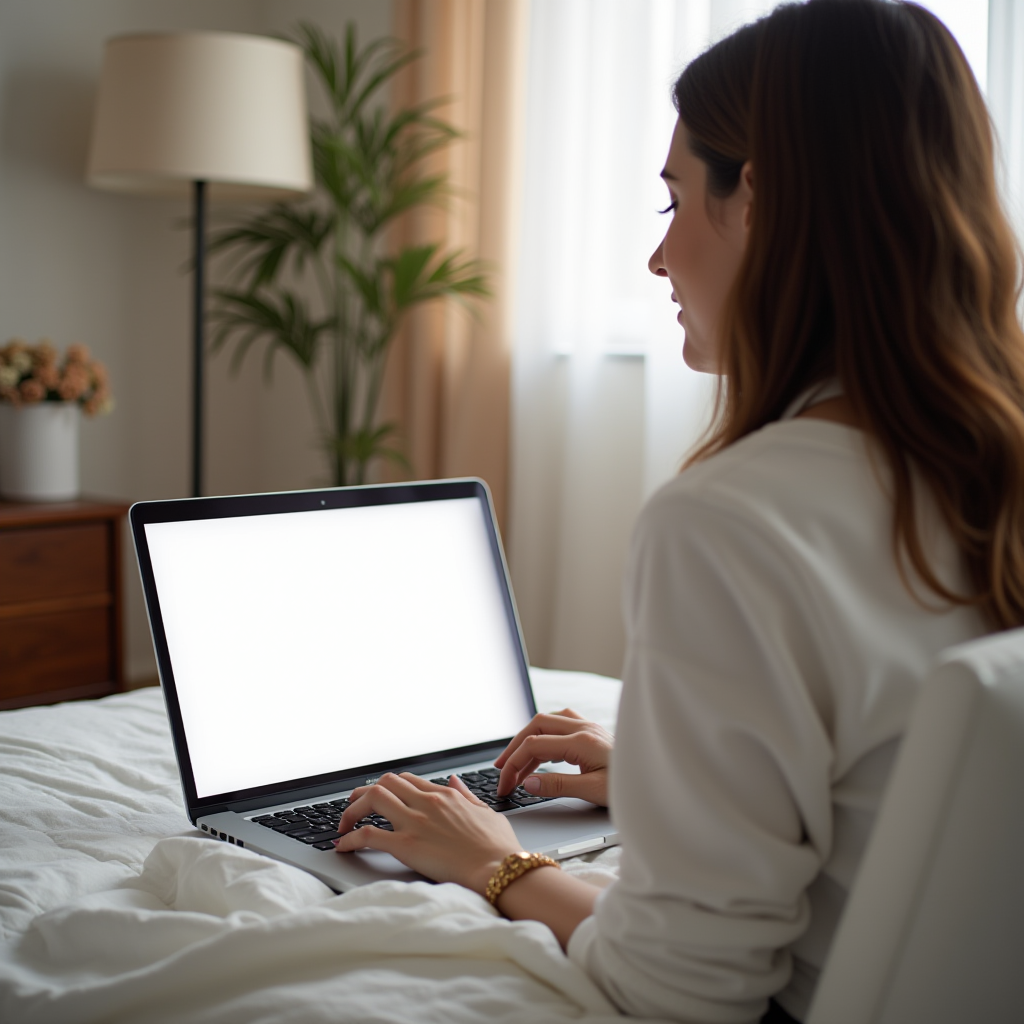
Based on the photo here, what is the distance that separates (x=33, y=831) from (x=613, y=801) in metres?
0.65

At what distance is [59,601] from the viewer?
2947 mm

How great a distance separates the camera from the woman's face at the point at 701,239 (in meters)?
0.89

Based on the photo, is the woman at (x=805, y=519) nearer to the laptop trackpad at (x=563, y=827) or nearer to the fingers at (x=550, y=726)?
the laptop trackpad at (x=563, y=827)

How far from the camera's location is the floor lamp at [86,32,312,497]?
2914 millimetres

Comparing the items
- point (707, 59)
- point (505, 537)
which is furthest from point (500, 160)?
point (707, 59)

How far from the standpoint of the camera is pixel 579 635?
3076 millimetres

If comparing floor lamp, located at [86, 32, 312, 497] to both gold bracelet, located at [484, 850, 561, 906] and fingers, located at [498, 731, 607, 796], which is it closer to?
fingers, located at [498, 731, 607, 796]

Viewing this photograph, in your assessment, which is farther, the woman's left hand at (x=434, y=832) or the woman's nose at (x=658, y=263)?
the woman's nose at (x=658, y=263)

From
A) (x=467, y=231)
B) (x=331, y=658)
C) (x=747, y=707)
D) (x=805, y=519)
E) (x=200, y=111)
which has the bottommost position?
(x=331, y=658)

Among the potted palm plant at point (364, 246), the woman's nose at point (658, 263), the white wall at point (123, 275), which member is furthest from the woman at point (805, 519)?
the white wall at point (123, 275)

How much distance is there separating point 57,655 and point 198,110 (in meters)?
1.41

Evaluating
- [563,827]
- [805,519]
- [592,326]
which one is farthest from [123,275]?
[805,519]

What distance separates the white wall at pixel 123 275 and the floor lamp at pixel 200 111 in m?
0.42

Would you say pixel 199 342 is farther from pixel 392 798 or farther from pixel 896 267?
pixel 896 267
